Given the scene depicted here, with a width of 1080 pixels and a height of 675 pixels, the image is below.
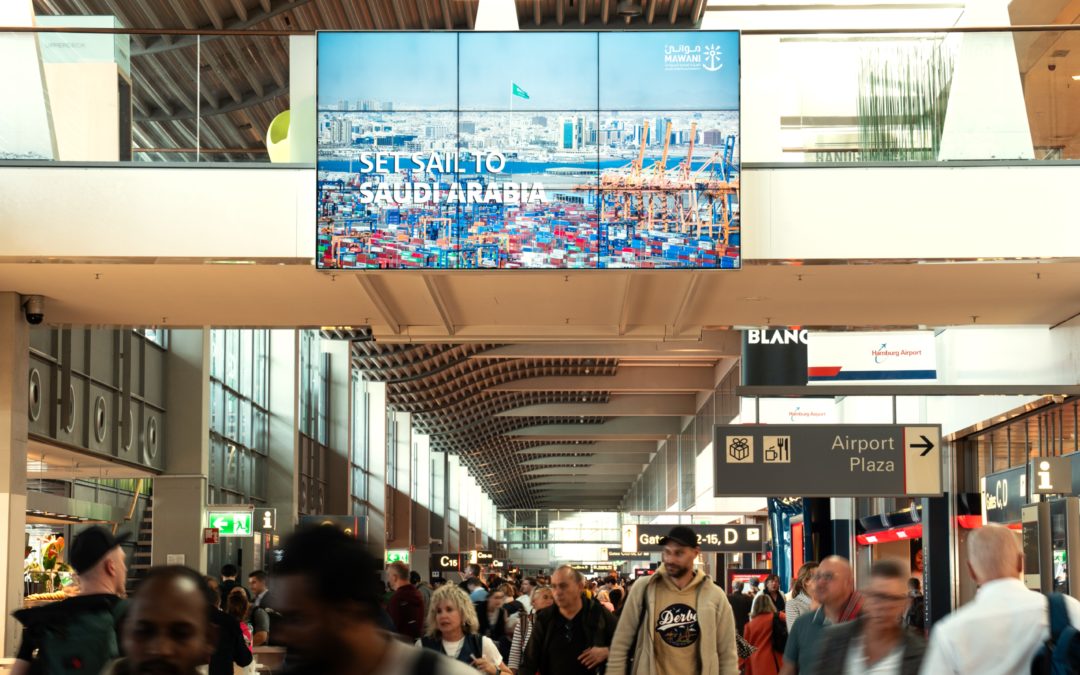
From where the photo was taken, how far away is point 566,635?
27.4ft

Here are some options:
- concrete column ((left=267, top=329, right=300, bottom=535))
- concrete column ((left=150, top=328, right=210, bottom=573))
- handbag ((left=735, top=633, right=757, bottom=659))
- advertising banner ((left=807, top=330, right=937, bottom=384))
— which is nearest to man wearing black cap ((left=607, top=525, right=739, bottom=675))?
handbag ((left=735, top=633, right=757, bottom=659))

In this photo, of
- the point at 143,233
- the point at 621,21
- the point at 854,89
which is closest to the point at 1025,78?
the point at 854,89

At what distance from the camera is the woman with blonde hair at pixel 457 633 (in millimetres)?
7402

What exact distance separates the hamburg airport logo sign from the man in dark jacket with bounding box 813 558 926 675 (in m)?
7.97

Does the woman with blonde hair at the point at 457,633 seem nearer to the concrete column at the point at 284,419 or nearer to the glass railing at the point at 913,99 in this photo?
the glass railing at the point at 913,99

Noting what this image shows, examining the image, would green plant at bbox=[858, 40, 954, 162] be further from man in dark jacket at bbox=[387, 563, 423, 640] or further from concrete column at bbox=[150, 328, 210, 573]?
concrete column at bbox=[150, 328, 210, 573]

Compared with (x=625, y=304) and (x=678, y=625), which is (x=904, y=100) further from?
(x=678, y=625)

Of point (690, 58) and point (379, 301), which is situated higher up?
point (690, 58)

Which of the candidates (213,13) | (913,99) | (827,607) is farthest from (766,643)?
(213,13)

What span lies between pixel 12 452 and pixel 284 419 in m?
19.4

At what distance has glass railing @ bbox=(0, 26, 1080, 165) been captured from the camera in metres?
11.8

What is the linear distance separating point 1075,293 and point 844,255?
2579mm

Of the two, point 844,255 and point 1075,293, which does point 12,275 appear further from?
point 1075,293

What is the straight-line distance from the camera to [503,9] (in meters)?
15.8
